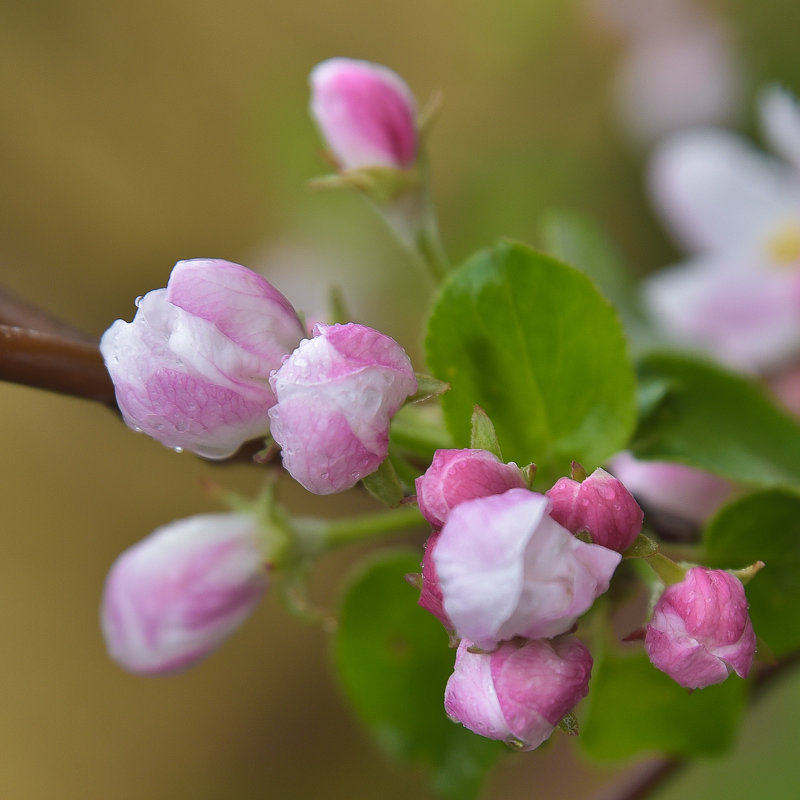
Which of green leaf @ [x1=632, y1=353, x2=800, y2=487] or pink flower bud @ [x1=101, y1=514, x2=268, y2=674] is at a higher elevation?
pink flower bud @ [x1=101, y1=514, x2=268, y2=674]

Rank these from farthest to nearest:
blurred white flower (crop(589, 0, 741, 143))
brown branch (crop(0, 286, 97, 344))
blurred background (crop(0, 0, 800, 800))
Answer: blurred background (crop(0, 0, 800, 800)), blurred white flower (crop(589, 0, 741, 143)), brown branch (crop(0, 286, 97, 344))

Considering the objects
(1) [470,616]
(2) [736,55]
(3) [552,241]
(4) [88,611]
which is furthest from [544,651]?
(4) [88,611]

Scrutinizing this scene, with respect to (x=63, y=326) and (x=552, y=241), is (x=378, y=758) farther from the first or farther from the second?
(x=63, y=326)

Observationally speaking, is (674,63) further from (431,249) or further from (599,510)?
(599,510)

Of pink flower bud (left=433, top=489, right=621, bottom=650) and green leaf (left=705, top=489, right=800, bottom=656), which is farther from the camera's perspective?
green leaf (left=705, top=489, right=800, bottom=656)

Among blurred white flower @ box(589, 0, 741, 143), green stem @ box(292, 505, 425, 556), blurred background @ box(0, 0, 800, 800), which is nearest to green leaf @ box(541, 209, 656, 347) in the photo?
green stem @ box(292, 505, 425, 556)

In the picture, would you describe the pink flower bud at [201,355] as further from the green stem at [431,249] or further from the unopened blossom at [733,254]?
the unopened blossom at [733,254]

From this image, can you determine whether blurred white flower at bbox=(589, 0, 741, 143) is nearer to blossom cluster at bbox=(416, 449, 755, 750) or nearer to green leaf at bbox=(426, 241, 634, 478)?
green leaf at bbox=(426, 241, 634, 478)
